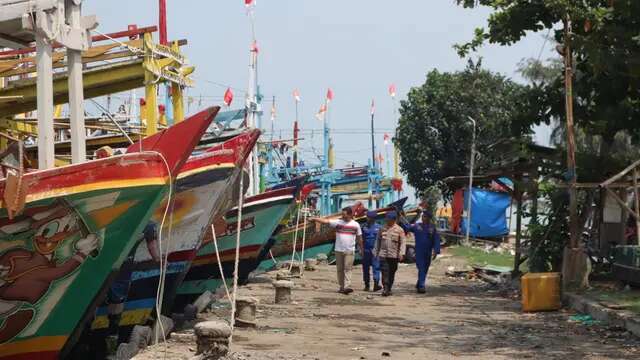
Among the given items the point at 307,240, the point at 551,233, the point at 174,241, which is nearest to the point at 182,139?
the point at 174,241

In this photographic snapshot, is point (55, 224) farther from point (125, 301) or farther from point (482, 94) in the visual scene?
point (482, 94)

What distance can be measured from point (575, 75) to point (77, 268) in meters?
11.9

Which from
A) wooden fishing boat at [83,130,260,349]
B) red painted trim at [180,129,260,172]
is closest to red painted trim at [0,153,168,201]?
wooden fishing boat at [83,130,260,349]

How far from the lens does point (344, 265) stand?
17.3 meters

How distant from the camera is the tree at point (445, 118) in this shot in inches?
1730

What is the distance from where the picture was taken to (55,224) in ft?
28.5

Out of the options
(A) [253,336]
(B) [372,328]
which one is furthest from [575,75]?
(A) [253,336]

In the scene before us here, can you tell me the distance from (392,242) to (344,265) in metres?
1.08

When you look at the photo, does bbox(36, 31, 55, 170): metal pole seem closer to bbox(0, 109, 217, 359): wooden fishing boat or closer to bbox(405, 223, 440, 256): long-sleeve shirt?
bbox(0, 109, 217, 359): wooden fishing boat

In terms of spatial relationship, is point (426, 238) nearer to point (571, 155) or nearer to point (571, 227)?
point (571, 227)

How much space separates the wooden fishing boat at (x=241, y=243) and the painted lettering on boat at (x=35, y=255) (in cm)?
524

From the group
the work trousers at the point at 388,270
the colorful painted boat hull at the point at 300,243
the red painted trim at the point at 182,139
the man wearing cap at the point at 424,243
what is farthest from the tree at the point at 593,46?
the colorful painted boat hull at the point at 300,243

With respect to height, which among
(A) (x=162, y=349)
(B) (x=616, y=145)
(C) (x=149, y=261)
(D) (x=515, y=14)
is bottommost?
(A) (x=162, y=349)

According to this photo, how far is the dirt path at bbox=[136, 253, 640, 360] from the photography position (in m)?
9.91
